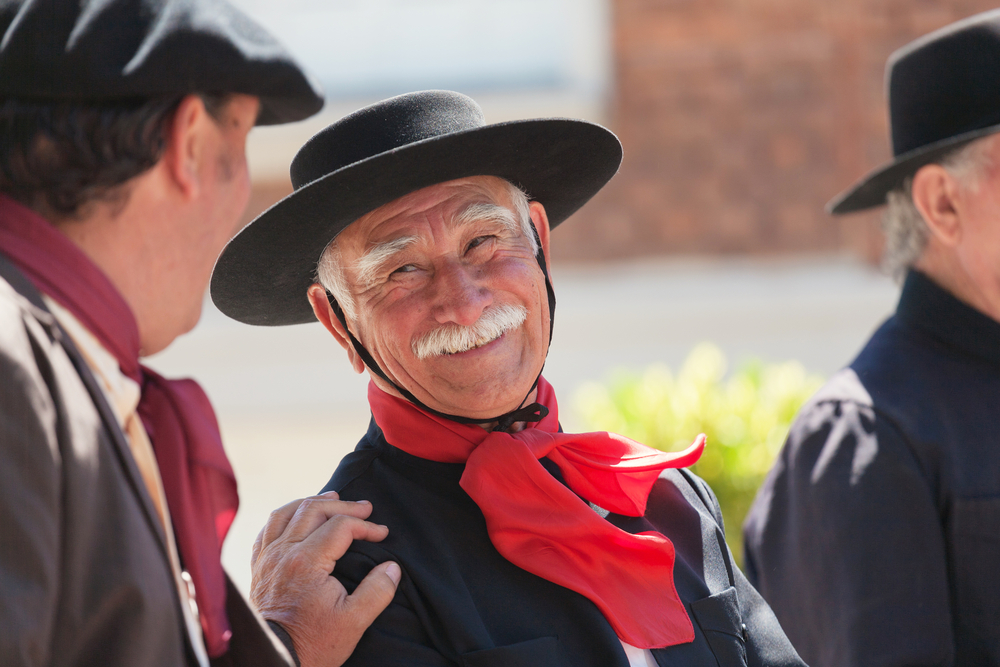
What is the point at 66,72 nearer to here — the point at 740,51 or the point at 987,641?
the point at 987,641

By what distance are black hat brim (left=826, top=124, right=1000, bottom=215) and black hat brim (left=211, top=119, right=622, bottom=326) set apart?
899mm

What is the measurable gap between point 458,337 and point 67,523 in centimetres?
103

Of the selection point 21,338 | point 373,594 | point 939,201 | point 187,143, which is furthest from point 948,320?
point 21,338

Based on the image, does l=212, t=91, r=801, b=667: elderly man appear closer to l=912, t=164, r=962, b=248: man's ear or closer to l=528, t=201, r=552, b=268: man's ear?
l=528, t=201, r=552, b=268: man's ear

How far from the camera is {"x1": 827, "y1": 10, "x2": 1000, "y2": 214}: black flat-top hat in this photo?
8.94 feet

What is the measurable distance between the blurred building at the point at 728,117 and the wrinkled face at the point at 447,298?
20.9 feet

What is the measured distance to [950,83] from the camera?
2.79 meters

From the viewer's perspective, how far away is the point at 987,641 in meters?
2.42

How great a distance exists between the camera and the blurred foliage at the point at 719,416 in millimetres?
4457

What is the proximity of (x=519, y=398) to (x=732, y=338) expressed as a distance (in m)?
→ 6.89

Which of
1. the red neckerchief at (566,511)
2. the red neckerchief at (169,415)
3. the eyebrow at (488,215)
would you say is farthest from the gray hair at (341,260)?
the red neckerchief at (169,415)

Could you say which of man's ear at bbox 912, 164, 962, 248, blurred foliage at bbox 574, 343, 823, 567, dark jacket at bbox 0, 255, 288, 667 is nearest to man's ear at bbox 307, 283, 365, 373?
dark jacket at bbox 0, 255, 288, 667

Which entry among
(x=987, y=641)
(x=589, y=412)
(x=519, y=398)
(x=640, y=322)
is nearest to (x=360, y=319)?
(x=519, y=398)

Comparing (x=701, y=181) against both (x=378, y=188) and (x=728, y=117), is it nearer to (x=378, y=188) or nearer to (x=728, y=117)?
(x=728, y=117)
